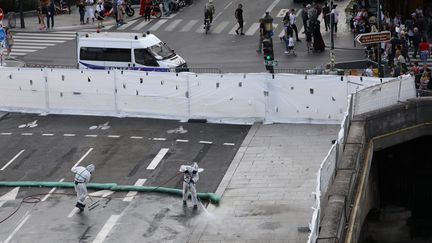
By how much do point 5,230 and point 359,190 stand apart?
9.71 metres

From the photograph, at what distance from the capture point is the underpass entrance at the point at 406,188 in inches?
1364

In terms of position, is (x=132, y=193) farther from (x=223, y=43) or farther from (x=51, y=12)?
(x=51, y=12)

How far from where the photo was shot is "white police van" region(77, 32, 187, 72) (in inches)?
1613

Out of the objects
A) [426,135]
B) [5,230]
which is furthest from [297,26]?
[5,230]

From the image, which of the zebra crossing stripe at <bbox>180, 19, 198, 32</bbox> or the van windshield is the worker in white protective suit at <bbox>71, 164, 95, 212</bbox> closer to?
the van windshield

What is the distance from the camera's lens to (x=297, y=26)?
5059cm

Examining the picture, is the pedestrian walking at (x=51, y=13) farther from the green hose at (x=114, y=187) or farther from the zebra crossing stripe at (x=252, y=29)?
the green hose at (x=114, y=187)

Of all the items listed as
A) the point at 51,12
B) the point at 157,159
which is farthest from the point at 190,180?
the point at 51,12

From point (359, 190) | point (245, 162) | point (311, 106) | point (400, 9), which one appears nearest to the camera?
point (359, 190)

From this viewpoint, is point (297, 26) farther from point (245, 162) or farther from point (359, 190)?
point (359, 190)

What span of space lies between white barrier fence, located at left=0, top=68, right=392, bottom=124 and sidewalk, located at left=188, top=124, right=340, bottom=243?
0.72 metres

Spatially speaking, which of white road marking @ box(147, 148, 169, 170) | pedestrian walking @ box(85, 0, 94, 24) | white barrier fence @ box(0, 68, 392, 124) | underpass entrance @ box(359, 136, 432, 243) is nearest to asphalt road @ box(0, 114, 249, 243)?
white road marking @ box(147, 148, 169, 170)

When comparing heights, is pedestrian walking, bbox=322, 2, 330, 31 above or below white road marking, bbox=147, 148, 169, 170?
above

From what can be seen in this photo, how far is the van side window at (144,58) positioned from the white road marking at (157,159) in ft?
25.1
